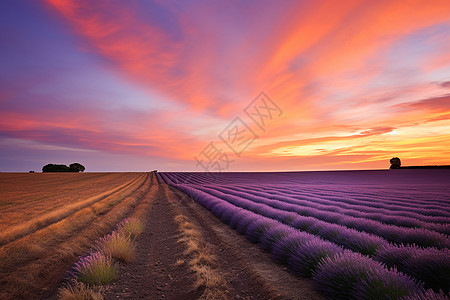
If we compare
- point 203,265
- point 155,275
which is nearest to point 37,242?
point 155,275

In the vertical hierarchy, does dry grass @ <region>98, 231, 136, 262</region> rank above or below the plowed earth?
above

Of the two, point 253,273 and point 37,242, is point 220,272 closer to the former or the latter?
point 253,273

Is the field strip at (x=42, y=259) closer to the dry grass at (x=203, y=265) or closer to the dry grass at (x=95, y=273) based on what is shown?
the dry grass at (x=95, y=273)

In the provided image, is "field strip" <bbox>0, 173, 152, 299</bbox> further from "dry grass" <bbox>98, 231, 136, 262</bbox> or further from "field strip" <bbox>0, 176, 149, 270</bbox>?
"dry grass" <bbox>98, 231, 136, 262</bbox>

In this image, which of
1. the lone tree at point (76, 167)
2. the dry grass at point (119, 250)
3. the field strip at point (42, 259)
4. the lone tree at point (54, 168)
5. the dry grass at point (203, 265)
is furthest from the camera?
the lone tree at point (76, 167)

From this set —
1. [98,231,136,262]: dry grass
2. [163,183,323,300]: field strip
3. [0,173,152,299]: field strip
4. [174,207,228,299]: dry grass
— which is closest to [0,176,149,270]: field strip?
[0,173,152,299]: field strip

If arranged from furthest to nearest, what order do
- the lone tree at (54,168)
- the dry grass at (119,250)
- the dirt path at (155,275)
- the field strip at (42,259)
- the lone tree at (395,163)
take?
the lone tree at (54,168)
the lone tree at (395,163)
the dry grass at (119,250)
the field strip at (42,259)
the dirt path at (155,275)

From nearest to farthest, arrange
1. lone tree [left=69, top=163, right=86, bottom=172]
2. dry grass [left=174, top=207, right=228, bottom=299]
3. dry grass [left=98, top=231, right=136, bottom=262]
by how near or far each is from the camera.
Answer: dry grass [left=174, top=207, right=228, bottom=299]
dry grass [left=98, top=231, right=136, bottom=262]
lone tree [left=69, top=163, right=86, bottom=172]

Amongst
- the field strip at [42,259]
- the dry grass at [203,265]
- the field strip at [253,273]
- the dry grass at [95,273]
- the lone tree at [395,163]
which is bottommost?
the field strip at [253,273]

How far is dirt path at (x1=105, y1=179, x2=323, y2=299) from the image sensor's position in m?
3.75

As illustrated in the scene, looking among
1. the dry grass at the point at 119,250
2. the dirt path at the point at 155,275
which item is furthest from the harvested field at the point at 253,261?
the dry grass at the point at 119,250

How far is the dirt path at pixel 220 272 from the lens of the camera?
12.3 ft

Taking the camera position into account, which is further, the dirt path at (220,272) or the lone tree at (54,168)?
the lone tree at (54,168)

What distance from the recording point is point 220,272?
4.62m
